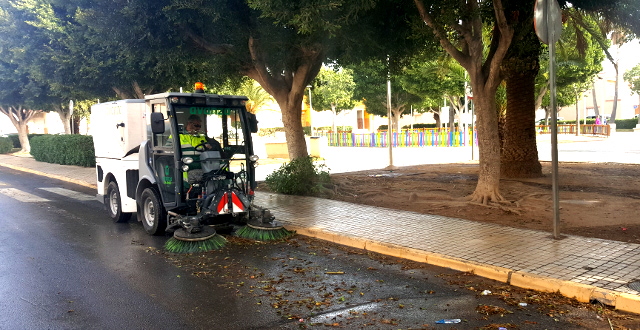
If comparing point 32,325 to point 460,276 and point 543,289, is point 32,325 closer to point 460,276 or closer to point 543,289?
point 460,276

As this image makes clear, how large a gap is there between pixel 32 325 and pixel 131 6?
9.02m

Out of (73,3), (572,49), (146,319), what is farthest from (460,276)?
(572,49)

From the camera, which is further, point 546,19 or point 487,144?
point 487,144

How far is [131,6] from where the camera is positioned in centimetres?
1253

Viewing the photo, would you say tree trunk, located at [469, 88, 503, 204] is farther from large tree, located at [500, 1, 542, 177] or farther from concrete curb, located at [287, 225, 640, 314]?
large tree, located at [500, 1, 542, 177]

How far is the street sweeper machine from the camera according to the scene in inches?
344

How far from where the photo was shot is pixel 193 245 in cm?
827

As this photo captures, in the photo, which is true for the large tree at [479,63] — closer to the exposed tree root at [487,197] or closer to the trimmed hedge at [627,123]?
the exposed tree root at [487,197]

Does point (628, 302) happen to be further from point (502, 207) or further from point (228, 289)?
point (502, 207)

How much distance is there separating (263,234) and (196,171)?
1.50 m

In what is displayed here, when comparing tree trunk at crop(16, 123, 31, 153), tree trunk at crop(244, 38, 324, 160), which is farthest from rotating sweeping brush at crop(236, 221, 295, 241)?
tree trunk at crop(16, 123, 31, 153)

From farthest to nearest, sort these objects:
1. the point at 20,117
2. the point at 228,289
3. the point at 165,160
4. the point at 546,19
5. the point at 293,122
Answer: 1. the point at 20,117
2. the point at 293,122
3. the point at 165,160
4. the point at 546,19
5. the point at 228,289

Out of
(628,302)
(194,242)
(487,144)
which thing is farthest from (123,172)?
(628,302)

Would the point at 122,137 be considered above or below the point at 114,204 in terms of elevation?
above
